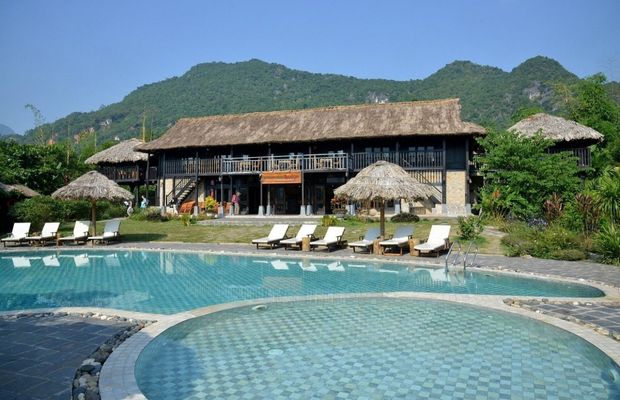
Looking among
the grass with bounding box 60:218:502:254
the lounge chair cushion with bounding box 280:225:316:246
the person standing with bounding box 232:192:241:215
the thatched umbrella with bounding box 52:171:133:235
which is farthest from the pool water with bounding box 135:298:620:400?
the person standing with bounding box 232:192:241:215

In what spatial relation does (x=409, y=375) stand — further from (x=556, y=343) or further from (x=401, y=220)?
(x=401, y=220)

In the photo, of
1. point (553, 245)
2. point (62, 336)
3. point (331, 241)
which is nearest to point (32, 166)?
point (331, 241)

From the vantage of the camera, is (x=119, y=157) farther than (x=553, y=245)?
Yes

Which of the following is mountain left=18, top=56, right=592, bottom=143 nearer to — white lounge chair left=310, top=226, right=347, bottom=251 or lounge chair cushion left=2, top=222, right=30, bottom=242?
lounge chair cushion left=2, top=222, right=30, bottom=242

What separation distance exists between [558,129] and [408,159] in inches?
356

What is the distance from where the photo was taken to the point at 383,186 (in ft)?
49.3

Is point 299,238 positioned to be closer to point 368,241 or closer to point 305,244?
point 305,244

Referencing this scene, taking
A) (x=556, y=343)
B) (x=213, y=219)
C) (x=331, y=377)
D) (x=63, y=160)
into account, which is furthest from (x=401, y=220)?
(x=63, y=160)

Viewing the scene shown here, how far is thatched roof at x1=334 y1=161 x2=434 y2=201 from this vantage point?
14906 mm

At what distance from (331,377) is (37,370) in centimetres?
291

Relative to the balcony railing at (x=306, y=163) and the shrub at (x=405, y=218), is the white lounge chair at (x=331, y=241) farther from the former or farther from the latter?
the balcony railing at (x=306, y=163)

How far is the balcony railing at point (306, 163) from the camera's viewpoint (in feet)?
84.4

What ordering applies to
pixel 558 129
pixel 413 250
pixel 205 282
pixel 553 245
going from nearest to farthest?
1. pixel 205 282
2. pixel 553 245
3. pixel 413 250
4. pixel 558 129

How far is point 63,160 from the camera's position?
34.0 meters
